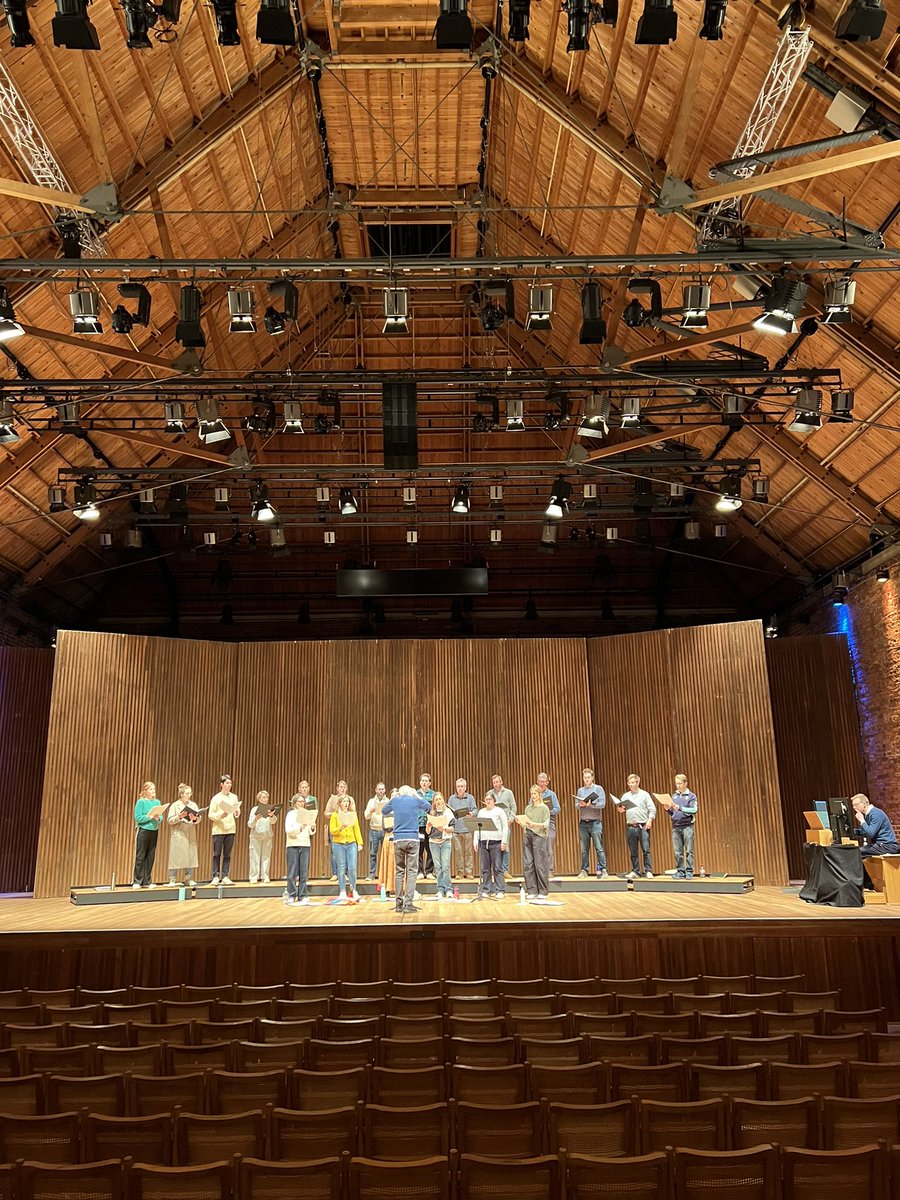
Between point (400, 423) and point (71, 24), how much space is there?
651 cm

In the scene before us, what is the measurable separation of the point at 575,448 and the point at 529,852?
5709mm

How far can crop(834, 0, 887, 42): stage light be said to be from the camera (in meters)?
6.48

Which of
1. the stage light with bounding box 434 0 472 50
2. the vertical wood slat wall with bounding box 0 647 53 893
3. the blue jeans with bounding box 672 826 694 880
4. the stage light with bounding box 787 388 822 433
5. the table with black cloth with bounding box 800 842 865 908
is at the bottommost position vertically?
the table with black cloth with bounding box 800 842 865 908

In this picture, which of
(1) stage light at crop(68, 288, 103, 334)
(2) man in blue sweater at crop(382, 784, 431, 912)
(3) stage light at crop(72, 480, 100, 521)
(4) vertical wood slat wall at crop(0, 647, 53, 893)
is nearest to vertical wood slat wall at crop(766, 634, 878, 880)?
(2) man in blue sweater at crop(382, 784, 431, 912)

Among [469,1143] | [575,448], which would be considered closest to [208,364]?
[575,448]

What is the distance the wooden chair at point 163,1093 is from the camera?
4.29 meters

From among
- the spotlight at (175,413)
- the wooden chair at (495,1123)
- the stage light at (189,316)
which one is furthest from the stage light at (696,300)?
the wooden chair at (495,1123)

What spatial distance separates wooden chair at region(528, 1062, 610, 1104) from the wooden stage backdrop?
12.5 metres

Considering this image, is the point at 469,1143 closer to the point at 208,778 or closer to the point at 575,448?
the point at 575,448

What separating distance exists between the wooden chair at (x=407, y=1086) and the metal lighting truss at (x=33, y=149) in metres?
8.63

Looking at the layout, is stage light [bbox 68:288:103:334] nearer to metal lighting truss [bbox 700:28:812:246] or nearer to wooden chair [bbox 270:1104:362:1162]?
metal lighting truss [bbox 700:28:812:246]

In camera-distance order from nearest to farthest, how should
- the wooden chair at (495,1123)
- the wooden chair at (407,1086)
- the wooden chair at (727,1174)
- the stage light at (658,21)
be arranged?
the wooden chair at (727,1174) < the wooden chair at (495,1123) < the wooden chair at (407,1086) < the stage light at (658,21)

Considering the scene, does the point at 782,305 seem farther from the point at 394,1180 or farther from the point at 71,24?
the point at 394,1180

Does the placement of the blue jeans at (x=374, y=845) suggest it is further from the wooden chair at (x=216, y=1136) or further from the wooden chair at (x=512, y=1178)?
the wooden chair at (x=512, y=1178)
